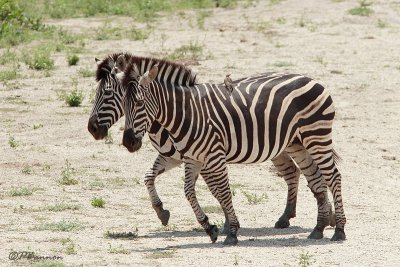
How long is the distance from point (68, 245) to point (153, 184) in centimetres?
163

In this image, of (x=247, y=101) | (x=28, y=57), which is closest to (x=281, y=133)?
(x=247, y=101)

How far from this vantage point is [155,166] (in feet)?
39.4

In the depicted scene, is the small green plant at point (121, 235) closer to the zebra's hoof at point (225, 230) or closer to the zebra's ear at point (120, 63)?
the zebra's hoof at point (225, 230)

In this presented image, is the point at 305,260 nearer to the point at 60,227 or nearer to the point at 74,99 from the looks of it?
the point at 60,227

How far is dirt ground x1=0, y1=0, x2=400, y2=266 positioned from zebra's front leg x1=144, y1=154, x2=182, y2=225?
0.50ft

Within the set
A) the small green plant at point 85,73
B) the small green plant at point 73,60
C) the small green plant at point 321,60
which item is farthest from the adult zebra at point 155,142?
the small green plant at point 73,60

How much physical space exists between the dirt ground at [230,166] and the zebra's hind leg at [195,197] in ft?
0.51

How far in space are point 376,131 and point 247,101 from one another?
6.01 meters

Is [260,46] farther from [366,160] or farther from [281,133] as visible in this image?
[281,133]

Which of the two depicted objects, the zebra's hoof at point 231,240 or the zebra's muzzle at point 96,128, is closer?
the zebra's hoof at point 231,240

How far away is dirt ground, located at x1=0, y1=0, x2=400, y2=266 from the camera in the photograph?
419 inches

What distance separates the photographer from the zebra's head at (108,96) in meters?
11.0

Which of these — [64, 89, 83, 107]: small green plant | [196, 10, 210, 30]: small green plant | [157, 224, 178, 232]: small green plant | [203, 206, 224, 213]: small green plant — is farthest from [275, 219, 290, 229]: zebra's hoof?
[196, 10, 210, 30]: small green plant

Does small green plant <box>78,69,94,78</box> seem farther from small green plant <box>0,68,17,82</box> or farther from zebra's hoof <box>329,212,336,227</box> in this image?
zebra's hoof <box>329,212,336,227</box>
